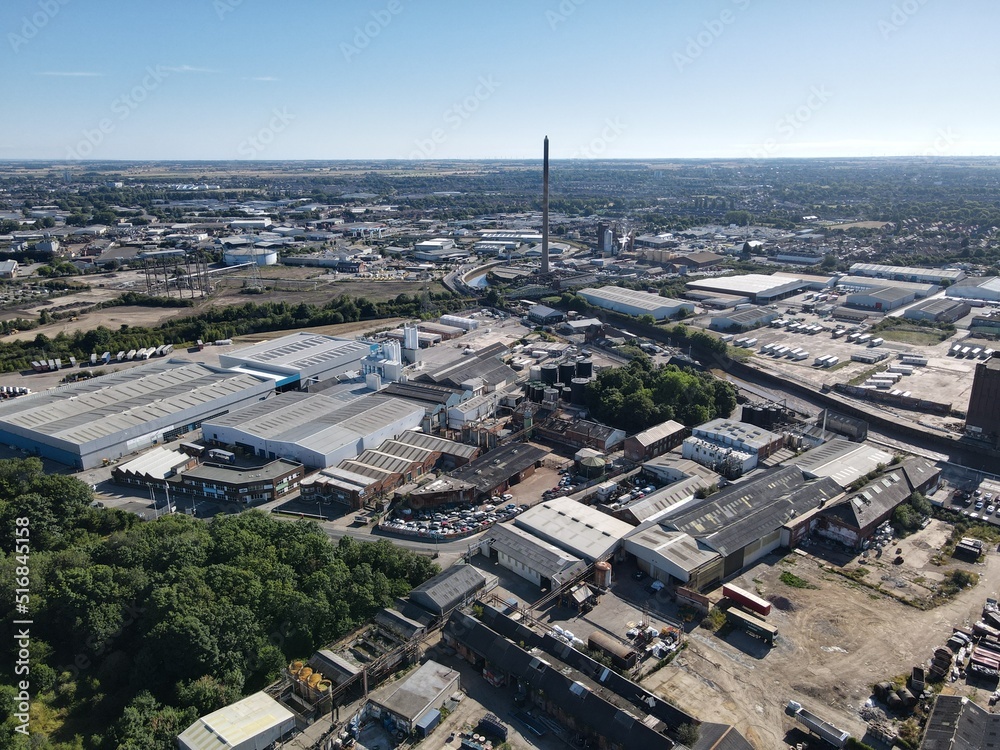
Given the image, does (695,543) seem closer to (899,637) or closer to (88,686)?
(899,637)

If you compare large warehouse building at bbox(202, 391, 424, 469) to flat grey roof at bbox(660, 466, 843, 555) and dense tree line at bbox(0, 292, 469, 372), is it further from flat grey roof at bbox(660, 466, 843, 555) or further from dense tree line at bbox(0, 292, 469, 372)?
dense tree line at bbox(0, 292, 469, 372)

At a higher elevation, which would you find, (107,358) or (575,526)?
(107,358)

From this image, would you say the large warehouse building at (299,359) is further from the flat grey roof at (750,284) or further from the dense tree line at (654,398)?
the flat grey roof at (750,284)

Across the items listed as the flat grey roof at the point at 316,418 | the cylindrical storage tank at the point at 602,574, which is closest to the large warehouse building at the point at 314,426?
the flat grey roof at the point at 316,418

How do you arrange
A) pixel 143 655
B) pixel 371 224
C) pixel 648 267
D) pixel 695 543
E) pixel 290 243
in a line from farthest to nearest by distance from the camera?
pixel 371 224 → pixel 290 243 → pixel 648 267 → pixel 695 543 → pixel 143 655

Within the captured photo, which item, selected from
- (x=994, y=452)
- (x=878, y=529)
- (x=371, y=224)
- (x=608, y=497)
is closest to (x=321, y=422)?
(x=608, y=497)

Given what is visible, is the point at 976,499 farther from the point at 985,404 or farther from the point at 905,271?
the point at 905,271

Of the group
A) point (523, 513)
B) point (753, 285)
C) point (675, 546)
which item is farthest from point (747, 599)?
point (753, 285)
